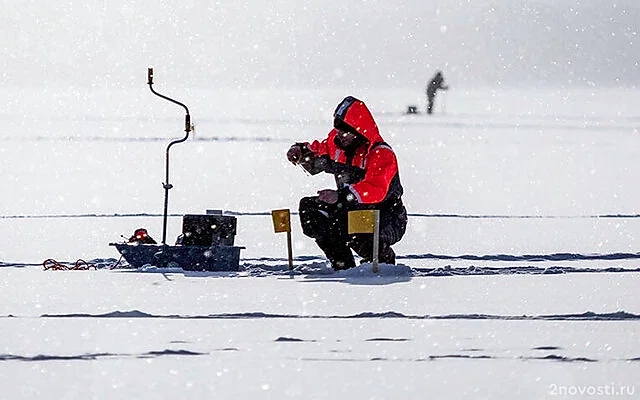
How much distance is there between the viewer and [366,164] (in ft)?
24.1

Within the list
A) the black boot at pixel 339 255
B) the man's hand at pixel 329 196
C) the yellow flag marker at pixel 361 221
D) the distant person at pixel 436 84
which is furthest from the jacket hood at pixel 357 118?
the distant person at pixel 436 84

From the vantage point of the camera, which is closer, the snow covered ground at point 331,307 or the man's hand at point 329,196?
the snow covered ground at point 331,307

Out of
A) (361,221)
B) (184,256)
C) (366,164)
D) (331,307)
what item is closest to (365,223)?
(361,221)

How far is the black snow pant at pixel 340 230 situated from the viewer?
7.43 m

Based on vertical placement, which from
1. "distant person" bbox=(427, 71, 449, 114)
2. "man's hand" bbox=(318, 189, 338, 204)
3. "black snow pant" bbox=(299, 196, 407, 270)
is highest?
"distant person" bbox=(427, 71, 449, 114)

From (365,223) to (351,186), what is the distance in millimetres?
269

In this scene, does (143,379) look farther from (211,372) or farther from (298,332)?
(298,332)

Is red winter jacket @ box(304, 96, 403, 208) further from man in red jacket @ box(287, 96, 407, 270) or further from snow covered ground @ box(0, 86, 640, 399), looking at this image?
snow covered ground @ box(0, 86, 640, 399)

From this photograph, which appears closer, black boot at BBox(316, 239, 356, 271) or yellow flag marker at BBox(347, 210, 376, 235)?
yellow flag marker at BBox(347, 210, 376, 235)

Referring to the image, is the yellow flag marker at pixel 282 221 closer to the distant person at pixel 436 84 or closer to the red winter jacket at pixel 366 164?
the red winter jacket at pixel 366 164

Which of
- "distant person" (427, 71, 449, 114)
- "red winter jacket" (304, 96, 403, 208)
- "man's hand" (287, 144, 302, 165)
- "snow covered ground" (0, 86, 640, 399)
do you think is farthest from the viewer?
Result: "distant person" (427, 71, 449, 114)

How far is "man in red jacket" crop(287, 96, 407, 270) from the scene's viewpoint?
729 cm

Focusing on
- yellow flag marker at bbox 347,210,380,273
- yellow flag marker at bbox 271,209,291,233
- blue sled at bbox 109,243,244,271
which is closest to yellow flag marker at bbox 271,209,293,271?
yellow flag marker at bbox 271,209,291,233

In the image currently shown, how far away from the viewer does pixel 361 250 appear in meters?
7.54
